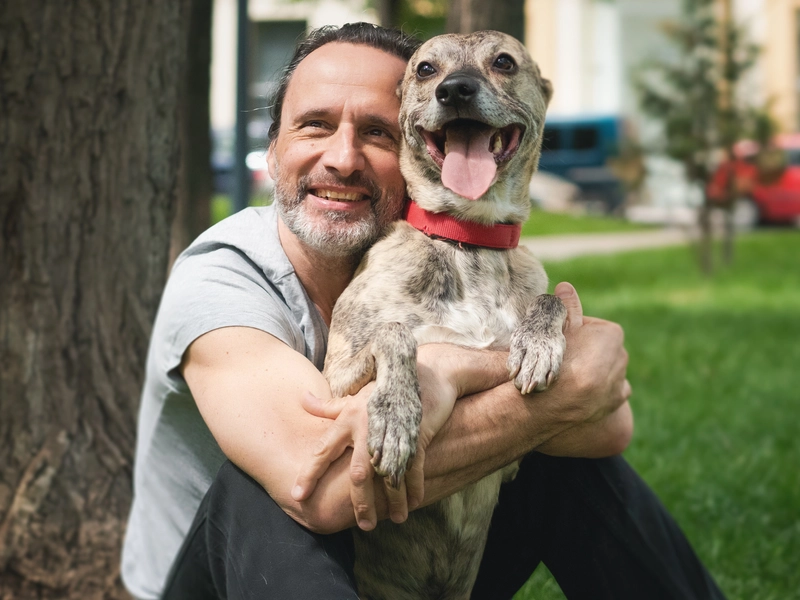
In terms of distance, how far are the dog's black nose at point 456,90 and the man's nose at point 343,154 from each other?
0.28 meters

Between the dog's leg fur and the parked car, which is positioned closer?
the dog's leg fur

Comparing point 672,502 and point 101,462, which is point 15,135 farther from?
point 672,502

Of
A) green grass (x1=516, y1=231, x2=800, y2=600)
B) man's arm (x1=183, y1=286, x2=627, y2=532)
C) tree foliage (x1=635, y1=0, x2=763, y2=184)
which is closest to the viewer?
man's arm (x1=183, y1=286, x2=627, y2=532)

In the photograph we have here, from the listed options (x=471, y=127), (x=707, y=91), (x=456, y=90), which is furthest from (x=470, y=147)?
(x=707, y=91)

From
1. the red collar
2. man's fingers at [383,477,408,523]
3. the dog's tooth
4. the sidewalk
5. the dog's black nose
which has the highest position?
the dog's black nose

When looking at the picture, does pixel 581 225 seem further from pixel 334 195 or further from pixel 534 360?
pixel 534 360

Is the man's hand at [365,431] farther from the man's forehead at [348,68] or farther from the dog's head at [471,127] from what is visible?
the man's forehead at [348,68]

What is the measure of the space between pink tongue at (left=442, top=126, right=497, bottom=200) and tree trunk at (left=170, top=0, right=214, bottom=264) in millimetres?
2715

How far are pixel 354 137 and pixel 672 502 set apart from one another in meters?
2.23

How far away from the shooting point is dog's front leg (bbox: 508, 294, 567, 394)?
2.46 m

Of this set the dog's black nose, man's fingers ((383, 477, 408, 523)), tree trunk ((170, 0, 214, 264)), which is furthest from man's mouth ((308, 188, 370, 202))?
tree trunk ((170, 0, 214, 264))

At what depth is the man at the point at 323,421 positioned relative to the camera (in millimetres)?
2277

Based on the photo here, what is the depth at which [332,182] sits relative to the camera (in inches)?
110

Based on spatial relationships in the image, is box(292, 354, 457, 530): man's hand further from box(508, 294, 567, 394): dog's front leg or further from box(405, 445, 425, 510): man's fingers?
box(508, 294, 567, 394): dog's front leg
